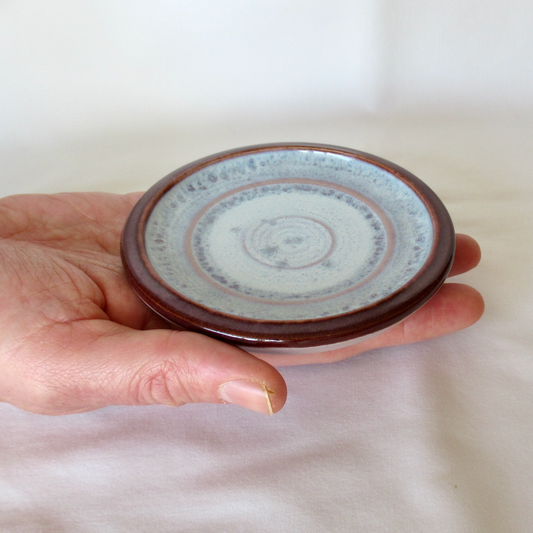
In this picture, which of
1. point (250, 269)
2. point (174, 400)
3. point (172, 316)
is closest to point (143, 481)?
point (174, 400)

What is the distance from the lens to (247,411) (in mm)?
1186

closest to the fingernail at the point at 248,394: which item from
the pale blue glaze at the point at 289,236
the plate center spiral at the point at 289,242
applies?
the pale blue glaze at the point at 289,236

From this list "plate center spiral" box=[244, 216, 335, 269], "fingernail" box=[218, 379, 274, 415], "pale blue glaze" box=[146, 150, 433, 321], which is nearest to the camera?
"fingernail" box=[218, 379, 274, 415]

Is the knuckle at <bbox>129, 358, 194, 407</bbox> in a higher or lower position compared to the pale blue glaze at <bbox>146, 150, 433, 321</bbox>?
lower

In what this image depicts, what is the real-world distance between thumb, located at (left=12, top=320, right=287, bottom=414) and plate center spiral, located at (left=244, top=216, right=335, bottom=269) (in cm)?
37

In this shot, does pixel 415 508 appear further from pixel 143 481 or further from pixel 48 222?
pixel 48 222

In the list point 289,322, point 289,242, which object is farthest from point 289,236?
point 289,322

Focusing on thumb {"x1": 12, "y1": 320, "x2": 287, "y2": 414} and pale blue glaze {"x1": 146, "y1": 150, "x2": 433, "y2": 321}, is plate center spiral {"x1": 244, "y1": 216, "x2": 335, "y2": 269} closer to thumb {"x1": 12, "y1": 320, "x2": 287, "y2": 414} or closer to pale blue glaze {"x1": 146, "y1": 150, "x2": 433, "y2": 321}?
pale blue glaze {"x1": 146, "y1": 150, "x2": 433, "y2": 321}

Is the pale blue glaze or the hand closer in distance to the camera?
the hand

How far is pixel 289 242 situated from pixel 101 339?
50 cm

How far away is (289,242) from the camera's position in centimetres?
134

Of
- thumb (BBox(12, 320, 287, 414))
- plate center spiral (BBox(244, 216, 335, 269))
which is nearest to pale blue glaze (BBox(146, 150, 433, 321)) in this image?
plate center spiral (BBox(244, 216, 335, 269))

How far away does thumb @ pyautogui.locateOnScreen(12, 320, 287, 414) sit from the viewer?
0.93 meters

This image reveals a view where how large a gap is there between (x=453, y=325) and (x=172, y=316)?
2.03 feet
